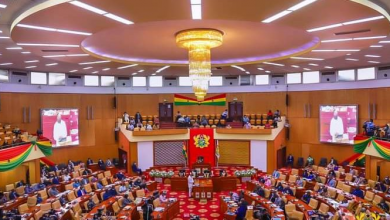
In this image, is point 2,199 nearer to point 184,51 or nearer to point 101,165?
point 101,165

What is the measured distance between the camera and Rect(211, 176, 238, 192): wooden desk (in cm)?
1909

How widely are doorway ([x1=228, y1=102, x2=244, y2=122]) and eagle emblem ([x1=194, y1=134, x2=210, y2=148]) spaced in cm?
406

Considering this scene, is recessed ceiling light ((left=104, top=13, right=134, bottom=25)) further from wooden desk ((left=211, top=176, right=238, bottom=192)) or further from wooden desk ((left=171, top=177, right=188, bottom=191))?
wooden desk ((left=211, top=176, right=238, bottom=192))

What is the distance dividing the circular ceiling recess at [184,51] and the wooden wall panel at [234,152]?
7.76 metres

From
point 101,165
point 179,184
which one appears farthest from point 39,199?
point 101,165

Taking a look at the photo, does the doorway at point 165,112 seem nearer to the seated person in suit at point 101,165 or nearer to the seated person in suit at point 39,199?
the seated person in suit at point 101,165

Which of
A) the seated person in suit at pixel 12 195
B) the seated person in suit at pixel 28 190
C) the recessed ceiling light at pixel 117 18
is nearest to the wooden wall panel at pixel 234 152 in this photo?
the seated person in suit at pixel 28 190

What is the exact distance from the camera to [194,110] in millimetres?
28016

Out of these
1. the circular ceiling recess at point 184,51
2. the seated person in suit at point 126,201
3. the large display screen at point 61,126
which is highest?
the circular ceiling recess at point 184,51

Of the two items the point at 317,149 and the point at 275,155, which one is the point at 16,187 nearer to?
the point at 275,155

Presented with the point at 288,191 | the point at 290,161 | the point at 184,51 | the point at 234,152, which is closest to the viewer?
the point at 184,51

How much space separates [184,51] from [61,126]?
12639 millimetres

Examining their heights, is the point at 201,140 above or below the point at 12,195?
above

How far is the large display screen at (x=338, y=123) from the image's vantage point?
2234 cm
